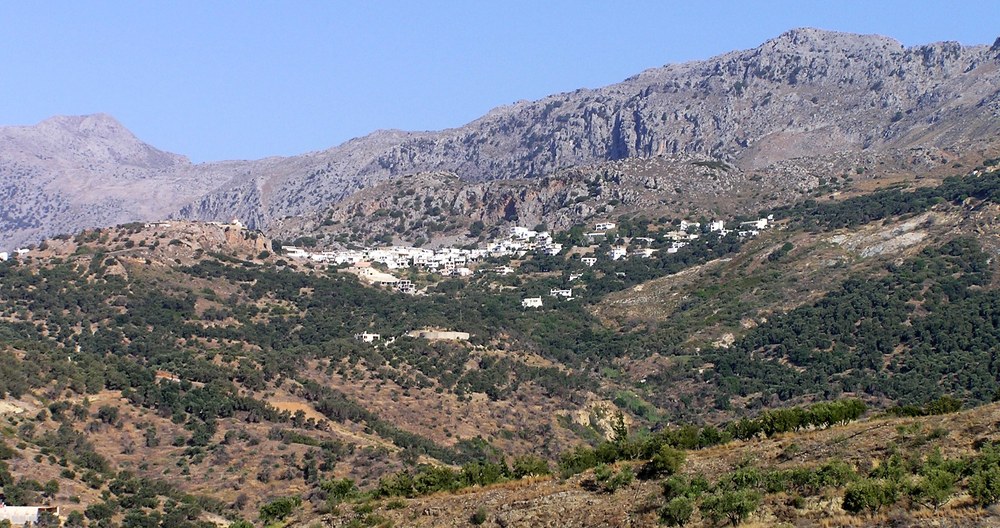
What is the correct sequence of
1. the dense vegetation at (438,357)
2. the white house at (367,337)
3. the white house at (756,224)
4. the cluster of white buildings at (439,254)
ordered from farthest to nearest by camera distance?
the cluster of white buildings at (439,254) < the white house at (756,224) < the white house at (367,337) < the dense vegetation at (438,357)

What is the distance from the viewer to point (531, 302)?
387 ft

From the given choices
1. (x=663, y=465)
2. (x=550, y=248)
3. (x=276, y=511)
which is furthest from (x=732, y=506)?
(x=550, y=248)

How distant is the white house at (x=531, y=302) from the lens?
384 feet

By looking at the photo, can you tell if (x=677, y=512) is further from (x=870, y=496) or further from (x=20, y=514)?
(x=20, y=514)

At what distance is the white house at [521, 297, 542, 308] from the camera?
117 metres

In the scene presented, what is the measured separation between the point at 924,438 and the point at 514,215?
145 m

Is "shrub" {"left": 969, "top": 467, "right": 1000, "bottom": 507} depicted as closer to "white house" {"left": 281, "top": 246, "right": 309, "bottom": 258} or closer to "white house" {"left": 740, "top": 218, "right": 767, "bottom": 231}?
"white house" {"left": 740, "top": 218, "right": 767, "bottom": 231}

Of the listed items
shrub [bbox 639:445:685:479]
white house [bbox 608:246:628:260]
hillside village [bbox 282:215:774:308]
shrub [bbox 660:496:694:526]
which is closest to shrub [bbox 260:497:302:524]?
shrub [bbox 639:445:685:479]

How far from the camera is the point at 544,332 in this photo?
105562 millimetres

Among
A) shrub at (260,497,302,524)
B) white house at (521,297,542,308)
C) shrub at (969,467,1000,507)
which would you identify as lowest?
shrub at (260,497,302,524)

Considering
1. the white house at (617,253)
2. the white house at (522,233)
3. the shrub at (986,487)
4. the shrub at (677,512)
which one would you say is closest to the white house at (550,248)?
the white house at (617,253)

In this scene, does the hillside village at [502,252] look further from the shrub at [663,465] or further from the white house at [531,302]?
the shrub at [663,465]

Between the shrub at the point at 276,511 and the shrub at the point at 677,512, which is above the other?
the shrub at the point at 677,512

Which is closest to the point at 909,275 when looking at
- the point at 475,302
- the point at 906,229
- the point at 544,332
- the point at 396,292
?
the point at 906,229
